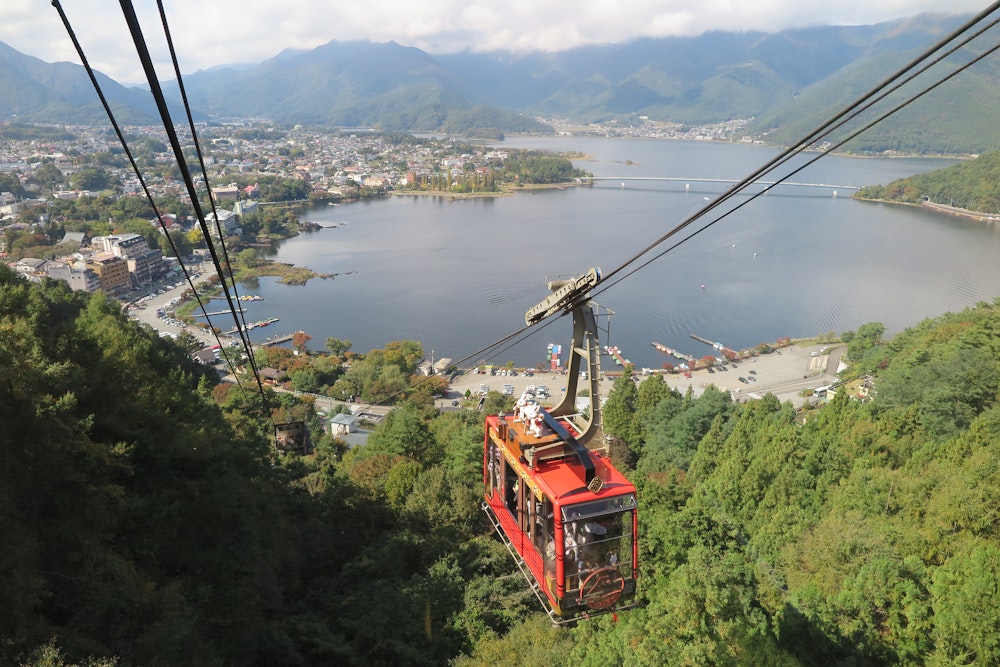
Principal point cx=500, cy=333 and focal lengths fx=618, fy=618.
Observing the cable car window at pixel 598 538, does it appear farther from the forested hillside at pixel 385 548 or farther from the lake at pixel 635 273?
the lake at pixel 635 273

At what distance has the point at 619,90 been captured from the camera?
493ft

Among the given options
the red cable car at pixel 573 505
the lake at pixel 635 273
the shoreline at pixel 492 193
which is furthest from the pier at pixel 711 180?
the red cable car at pixel 573 505

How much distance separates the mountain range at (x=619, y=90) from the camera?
69.7 m

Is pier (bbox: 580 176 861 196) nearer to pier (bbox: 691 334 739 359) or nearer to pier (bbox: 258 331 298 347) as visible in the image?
pier (bbox: 691 334 739 359)

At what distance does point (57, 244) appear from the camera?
30281mm

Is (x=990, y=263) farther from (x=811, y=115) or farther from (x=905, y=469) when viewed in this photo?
(x=811, y=115)

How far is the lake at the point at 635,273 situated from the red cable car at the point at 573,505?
1065cm

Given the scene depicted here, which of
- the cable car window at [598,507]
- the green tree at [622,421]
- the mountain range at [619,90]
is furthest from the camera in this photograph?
the mountain range at [619,90]

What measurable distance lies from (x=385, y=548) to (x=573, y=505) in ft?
11.9

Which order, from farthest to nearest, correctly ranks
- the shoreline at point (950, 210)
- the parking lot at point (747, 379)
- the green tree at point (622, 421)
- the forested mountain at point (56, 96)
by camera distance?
the forested mountain at point (56, 96), the shoreline at point (950, 210), the parking lot at point (747, 379), the green tree at point (622, 421)

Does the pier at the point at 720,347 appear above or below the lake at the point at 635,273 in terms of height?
below

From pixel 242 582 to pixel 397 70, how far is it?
617 feet

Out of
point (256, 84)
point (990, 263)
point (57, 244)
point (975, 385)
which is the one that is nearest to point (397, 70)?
→ point (256, 84)

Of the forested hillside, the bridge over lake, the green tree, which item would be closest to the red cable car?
the forested hillside
